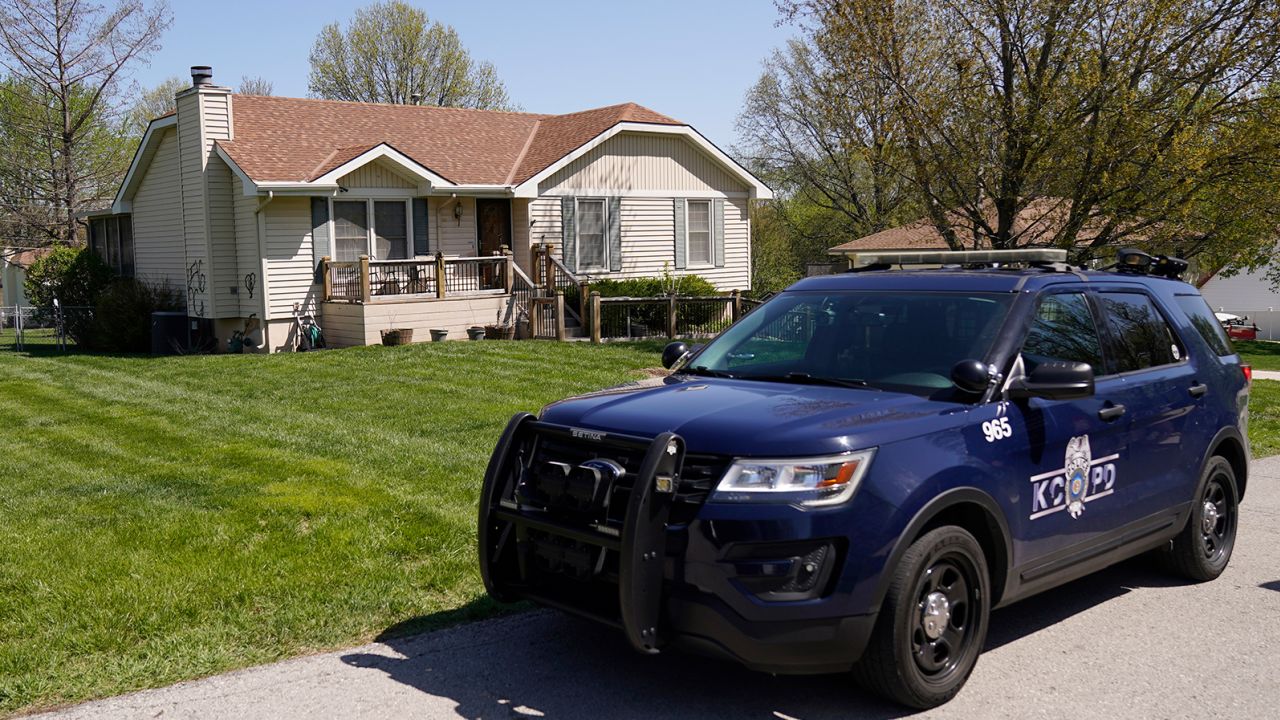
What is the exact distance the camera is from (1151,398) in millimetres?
6137

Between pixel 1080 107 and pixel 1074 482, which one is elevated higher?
pixel 1080 107

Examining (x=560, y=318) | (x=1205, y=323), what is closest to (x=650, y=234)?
(x=560, y=318)

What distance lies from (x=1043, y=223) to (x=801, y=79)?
2924 cm

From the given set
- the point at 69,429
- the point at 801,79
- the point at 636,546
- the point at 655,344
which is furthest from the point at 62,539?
the point at 801,79

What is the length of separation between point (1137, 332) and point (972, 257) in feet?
3.20

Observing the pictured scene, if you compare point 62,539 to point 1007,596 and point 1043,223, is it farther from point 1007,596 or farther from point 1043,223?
point 1043,223

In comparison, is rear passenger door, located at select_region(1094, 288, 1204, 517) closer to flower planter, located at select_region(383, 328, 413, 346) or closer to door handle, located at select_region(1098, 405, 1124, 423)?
door handle, located at select_region(1098, 405, 1124, 423)

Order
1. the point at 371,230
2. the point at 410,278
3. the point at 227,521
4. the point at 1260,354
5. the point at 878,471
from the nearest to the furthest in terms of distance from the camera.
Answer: the point at 878,471
the point at 227,521
the point at 410,278
the point at 371,230
the point at 1260,354

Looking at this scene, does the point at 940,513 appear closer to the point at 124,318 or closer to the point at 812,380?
the point at 812,380

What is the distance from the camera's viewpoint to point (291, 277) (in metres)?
22.0

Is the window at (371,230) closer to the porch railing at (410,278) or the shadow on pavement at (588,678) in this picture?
A: the porch railing at (410,278)

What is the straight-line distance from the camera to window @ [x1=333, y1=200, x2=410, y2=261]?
22.6 m

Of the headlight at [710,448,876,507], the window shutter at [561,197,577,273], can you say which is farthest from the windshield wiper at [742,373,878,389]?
the window shutter at [561,197,577,273]

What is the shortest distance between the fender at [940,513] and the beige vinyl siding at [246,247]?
18757 mm
